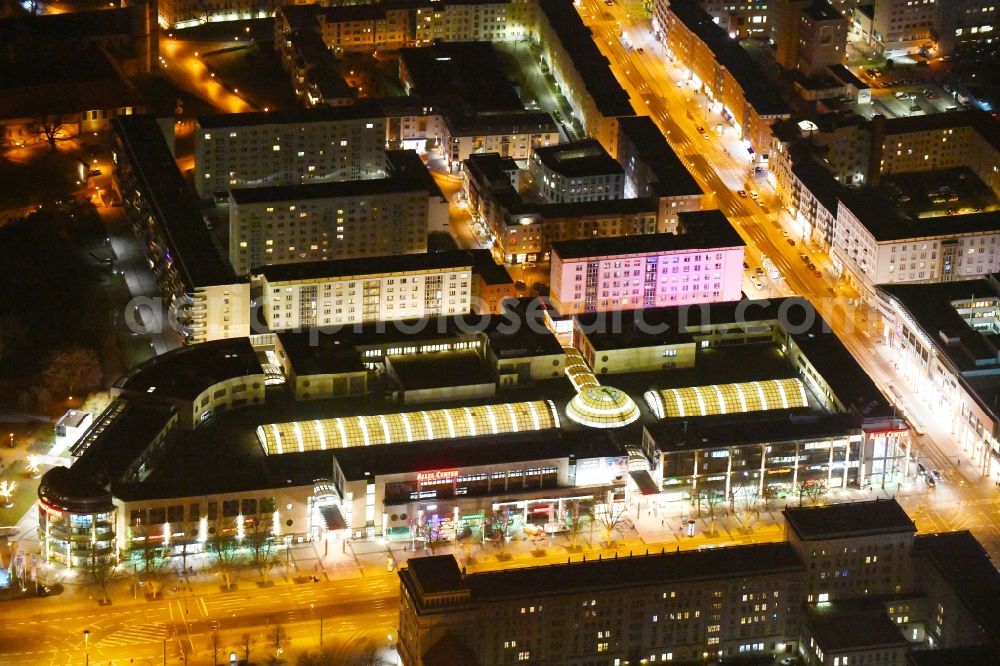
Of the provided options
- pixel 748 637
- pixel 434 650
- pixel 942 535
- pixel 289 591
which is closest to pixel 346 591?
pixel 289 591

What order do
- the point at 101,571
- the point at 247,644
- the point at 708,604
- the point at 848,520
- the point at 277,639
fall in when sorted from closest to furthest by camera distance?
the point at 708,604, the point at 247,644, the point at 277,639, the point at 848,520, the point at 101,571

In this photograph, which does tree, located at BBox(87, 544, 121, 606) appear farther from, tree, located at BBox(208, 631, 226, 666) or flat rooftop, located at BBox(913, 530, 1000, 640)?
flat rooftop, located at BBox(913, 530, 1000, 640)

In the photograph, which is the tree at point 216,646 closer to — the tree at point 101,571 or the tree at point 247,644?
the tree at point 247,644

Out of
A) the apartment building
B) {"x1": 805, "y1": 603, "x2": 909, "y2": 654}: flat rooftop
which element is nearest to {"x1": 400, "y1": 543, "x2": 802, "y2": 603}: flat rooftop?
the apartment building

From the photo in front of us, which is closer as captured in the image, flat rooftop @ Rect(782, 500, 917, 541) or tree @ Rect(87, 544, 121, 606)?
flat rooftop @ Rect(782, 500, 917, 541)

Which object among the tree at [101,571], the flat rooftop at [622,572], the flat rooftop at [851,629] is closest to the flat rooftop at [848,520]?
the flat rooftop at [622,572]

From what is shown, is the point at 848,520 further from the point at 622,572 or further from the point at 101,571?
the point at 101,571

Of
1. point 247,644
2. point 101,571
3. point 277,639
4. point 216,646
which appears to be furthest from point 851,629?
point 101,571
